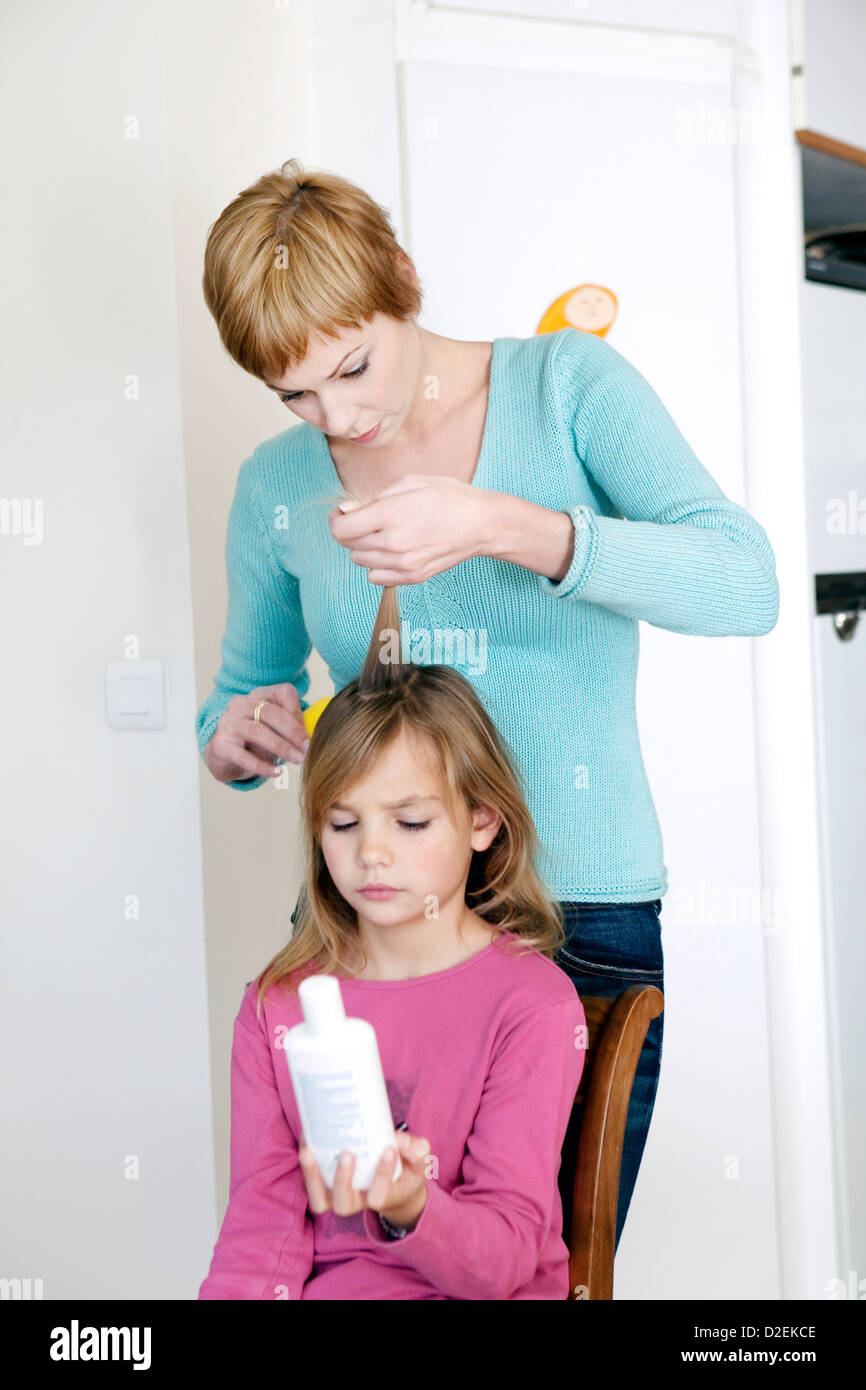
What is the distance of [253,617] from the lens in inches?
53.7

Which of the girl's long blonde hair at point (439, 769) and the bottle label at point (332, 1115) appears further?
the girl's long blonde hair at point (439, 769)

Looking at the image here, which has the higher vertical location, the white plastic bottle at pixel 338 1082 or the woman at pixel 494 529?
the woman at pixel 494 529

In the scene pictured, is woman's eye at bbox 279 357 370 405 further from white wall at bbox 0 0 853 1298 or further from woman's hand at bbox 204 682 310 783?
white wall at bbox 0 0 853 1298

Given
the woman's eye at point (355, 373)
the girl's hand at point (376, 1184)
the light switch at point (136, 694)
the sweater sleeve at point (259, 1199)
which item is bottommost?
the sweater sleeve at point (259, 1199)

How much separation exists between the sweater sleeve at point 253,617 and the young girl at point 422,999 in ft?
0.64

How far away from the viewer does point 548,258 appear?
1.79m

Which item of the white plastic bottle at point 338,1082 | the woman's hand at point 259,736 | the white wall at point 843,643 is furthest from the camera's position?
the white wall at point 843,643

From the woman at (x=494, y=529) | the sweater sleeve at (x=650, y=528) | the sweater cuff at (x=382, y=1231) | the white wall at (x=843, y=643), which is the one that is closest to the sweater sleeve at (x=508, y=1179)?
the sweater cuff at (x=382, y=1231)

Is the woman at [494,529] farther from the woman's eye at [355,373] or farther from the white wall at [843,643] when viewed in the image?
the white wall at [843,643]

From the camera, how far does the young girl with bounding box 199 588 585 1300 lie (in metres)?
1.03

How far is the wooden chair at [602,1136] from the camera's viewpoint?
106cm

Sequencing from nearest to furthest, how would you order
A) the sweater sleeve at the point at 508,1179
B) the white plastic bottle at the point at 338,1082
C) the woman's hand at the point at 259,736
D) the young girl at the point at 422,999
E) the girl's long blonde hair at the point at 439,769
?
the white plastic bottle at the point at 338,1082 → the sweater sleeve at the point at 508,1179 → the young girl at the point at 422,999 → the girl's long blonde hair at the point at 439,769 → the woman's hand at the point at 259,736

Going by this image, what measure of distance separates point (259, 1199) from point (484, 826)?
0.36 m

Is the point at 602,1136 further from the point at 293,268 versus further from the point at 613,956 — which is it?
the point at 293,268
